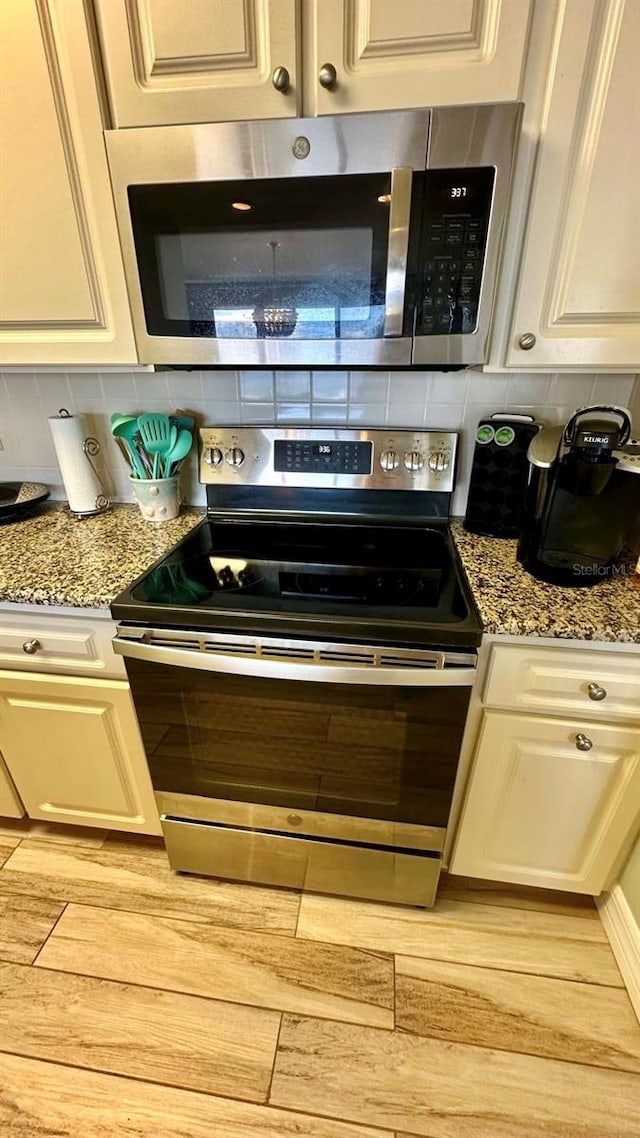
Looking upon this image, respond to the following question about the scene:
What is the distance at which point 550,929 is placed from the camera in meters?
1.33

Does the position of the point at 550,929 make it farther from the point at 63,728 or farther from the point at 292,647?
the point at 63,728

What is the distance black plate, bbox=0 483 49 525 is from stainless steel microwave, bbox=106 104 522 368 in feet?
2.34

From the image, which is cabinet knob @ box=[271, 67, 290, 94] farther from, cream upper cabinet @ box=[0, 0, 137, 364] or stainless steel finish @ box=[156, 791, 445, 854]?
stainless steel finish @ box=[156, 791, 445, 854]

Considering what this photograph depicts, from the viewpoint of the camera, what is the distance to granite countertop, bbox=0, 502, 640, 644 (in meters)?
0.98

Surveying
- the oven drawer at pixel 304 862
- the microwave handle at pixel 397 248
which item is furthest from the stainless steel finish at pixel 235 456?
the oven drawer at pixel 304 862

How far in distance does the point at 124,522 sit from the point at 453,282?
109 centimetres

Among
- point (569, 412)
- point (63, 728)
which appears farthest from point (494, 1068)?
point (569, 412)

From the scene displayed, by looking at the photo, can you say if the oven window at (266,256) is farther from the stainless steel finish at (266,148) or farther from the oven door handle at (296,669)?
the oven door handle at (296,669)

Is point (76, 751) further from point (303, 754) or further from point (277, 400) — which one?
point (277, 400)

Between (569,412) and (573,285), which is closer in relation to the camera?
(573,285)

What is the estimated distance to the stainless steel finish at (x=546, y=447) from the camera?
3.39 ft

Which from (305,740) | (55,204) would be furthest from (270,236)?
(305,740)

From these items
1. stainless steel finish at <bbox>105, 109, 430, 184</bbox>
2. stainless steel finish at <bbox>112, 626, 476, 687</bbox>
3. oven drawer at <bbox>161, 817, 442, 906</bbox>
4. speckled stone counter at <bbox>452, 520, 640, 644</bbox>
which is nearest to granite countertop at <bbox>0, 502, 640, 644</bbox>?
speckled stone counter at <bbox>452, 520, 640, 644</bbox>

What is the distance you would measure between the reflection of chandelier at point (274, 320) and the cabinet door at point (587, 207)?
466 millimetres
